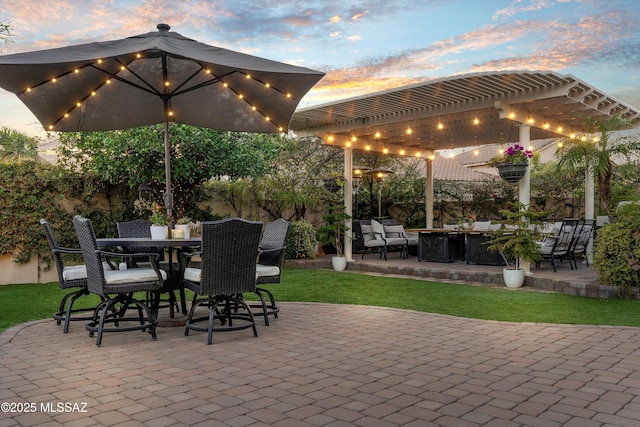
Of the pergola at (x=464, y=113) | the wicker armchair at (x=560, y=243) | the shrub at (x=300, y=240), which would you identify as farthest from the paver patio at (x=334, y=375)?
the shrub at (x=300, y=240)

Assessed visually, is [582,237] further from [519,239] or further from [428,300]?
[428,300]

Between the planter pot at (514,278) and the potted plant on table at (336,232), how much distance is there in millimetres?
3539

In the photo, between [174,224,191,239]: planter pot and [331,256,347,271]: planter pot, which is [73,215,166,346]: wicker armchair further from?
[331,256,347,271]: planter pot

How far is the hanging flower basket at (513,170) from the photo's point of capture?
8.00 m

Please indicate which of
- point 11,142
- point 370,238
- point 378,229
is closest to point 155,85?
point 378,229

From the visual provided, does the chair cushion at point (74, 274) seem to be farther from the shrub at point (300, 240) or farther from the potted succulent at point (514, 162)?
the shrub at point (300, 240)

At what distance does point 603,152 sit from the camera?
814cm

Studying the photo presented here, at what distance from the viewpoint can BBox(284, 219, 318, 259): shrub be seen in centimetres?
1103

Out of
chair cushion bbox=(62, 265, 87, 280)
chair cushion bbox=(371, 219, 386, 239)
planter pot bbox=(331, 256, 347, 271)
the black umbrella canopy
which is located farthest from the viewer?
chair cushion bbox=(371, 219, 386, 239)

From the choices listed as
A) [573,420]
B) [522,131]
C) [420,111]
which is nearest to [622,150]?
[522,131]

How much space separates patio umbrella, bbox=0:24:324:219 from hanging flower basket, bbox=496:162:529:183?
12.7ft

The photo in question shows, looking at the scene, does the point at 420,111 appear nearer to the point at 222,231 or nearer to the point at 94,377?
the point at 222,231

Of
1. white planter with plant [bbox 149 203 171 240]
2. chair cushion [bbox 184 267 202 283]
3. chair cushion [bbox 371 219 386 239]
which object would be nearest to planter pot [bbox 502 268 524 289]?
chair cushion [bbox 371 219 386 239]

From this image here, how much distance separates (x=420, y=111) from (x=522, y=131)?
5.85 ft
